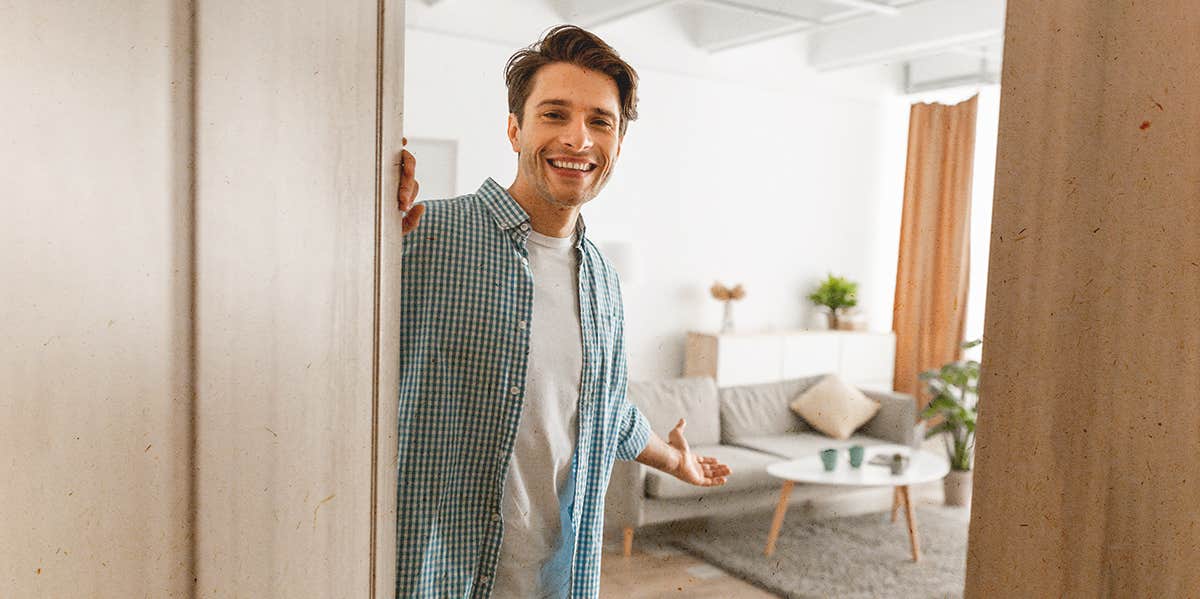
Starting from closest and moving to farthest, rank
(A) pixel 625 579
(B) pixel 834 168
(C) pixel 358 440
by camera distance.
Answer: (C) pixel 358 440, (A) pixel 625 579, (B) pixel 834 168

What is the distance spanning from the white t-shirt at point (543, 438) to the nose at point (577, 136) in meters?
0.11

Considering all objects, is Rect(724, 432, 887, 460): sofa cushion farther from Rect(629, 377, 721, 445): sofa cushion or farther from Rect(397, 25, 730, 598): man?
Rect(397, 25, 730, 598): man

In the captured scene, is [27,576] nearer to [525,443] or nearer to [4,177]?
[4,177]

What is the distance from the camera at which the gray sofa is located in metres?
2.63

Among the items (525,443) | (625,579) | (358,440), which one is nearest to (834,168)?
(625,579)

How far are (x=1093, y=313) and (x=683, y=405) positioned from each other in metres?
2.71

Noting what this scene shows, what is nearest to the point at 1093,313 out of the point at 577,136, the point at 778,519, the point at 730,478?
the point at 577,136

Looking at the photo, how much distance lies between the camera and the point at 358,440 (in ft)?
1.75

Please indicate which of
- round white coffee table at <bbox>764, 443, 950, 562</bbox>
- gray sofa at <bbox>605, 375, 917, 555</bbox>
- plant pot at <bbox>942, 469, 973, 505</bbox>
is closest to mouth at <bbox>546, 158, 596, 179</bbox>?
gray sofa at <bbox>605, 375, 917, 555</bbox>

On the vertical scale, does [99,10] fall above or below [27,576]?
above

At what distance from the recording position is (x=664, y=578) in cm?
247

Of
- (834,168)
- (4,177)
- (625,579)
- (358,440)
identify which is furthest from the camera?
(834,168)

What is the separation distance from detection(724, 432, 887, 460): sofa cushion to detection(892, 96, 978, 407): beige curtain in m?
Result: 1.27

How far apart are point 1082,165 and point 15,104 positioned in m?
0.37
